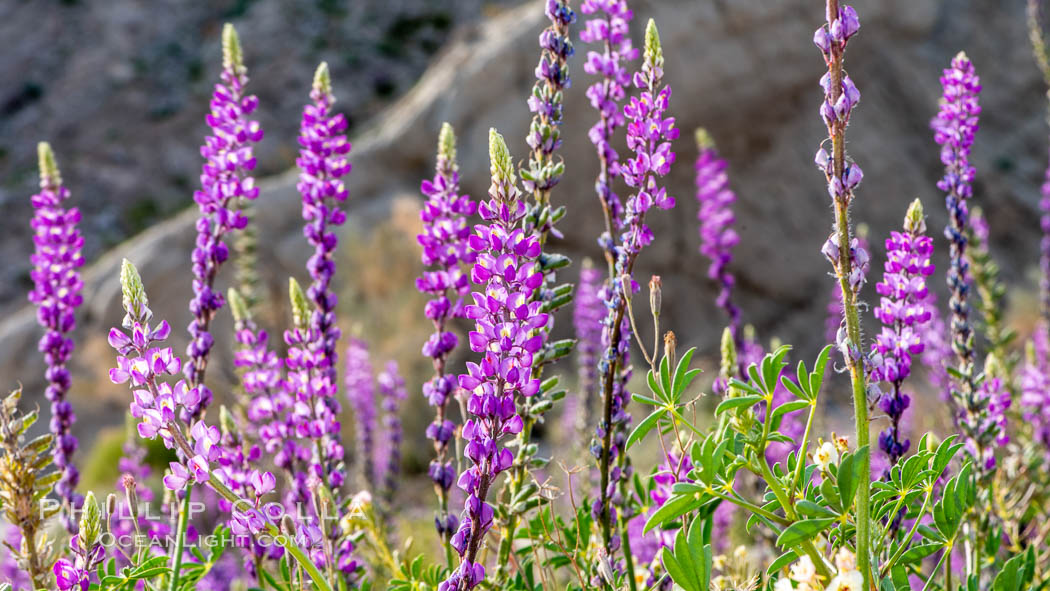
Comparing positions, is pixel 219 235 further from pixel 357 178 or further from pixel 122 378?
pixel 357 178

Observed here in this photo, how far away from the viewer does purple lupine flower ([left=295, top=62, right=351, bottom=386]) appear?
2223 millimetres

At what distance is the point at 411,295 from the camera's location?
1179 cm

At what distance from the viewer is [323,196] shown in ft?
7.51

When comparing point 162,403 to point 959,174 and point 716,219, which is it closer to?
point 959,174

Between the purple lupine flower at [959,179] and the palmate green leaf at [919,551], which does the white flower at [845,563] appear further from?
the purple lupine flower at [959,179]

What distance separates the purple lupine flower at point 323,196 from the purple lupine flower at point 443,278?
0.90 feet

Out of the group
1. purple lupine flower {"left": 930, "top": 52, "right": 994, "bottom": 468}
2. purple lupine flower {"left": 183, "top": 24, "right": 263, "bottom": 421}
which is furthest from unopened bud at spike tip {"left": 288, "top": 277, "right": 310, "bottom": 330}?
purple lupine flower {"left": 930, "top": 52, "right": 994, "bottom": 468}

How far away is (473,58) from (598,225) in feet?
10.5

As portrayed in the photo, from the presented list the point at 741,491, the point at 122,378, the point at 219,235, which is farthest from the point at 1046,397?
the point at 122,378

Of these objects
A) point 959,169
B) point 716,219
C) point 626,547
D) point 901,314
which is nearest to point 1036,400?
point 716,219

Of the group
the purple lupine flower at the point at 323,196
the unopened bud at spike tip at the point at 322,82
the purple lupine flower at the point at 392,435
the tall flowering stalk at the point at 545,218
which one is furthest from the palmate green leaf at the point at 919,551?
the purple lupine flower at the point at 392,435

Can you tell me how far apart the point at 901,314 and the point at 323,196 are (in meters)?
1.44

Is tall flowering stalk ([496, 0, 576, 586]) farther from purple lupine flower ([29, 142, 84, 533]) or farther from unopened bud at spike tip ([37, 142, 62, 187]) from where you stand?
unopened bud at spike tip ([37, 142, 62, 187])

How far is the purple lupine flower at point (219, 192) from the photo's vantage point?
2197mm
